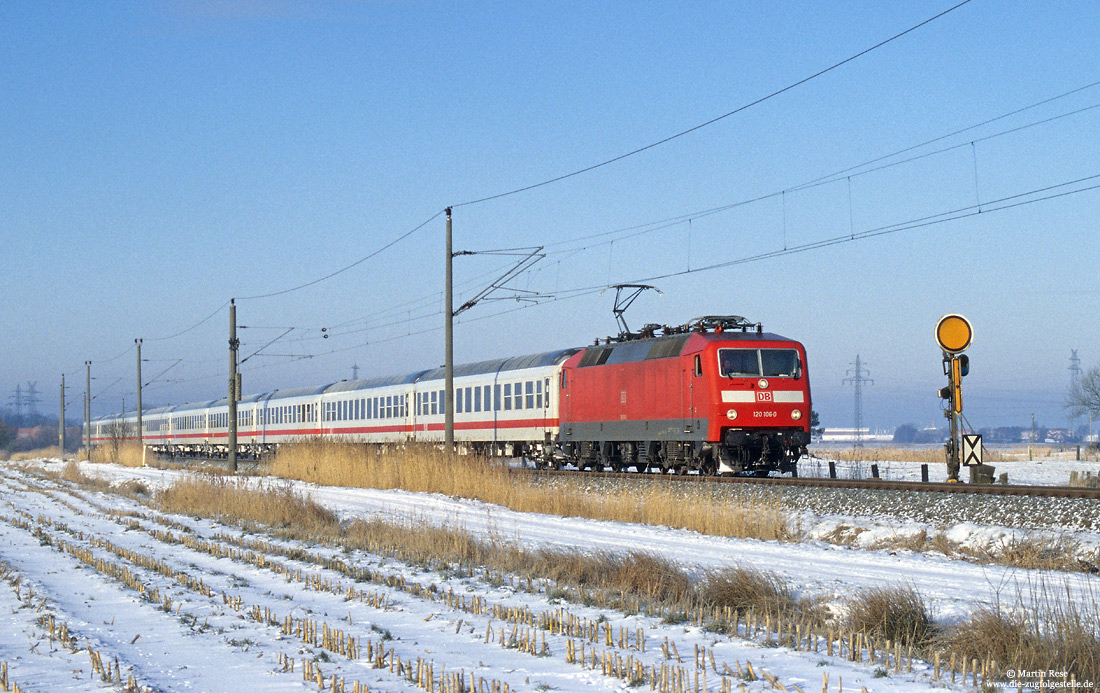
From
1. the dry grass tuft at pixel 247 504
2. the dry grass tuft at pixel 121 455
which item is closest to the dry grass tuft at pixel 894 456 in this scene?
the dry grass tuft at pixel 247 504

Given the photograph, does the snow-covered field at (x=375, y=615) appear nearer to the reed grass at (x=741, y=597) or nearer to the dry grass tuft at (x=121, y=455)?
the reed grass at (x=741, y=597)

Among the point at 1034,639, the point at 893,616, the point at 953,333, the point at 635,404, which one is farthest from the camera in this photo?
the point at 635,404

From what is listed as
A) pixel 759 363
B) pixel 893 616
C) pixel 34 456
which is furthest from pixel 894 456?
pixel 34 456

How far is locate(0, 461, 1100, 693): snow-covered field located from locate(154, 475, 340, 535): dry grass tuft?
80.8 inches

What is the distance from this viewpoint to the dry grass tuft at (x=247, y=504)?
62.2ft

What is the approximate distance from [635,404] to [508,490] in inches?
219

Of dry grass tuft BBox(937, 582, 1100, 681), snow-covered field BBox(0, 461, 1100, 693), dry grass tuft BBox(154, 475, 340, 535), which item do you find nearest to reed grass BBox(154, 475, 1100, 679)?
dry grass tuft BBox(937, 582, 1100, 681)

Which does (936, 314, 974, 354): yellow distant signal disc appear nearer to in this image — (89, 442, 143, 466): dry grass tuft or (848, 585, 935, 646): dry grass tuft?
(848, 585, 935, 646): dry grass tuft

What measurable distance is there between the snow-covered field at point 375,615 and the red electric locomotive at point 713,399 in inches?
293

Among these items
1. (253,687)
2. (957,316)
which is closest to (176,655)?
(253,687)

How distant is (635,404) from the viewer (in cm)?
2802

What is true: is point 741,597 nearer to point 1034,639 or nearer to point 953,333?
point 1034,639

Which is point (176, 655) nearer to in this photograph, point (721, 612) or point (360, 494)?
point (721, 612)

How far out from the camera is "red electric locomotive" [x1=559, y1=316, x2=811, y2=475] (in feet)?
81.0
